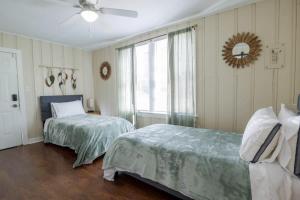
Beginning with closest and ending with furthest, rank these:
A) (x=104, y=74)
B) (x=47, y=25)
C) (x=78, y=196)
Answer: (x=78, y=196) → (x=47, y=25) → (x=104, y=74)

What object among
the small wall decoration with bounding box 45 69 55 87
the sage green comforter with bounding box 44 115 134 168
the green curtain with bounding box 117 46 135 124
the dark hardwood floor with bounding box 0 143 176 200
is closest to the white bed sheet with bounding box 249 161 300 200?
the dark hardwood floor with bounding box 0 143 176 200

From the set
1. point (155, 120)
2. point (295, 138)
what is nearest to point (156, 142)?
point (295, 138)

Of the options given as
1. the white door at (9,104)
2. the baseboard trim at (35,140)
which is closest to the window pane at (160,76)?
the baseboard trim at (35,140)

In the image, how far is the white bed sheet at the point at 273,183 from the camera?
118 centimetres

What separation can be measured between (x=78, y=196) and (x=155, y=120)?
2113mm

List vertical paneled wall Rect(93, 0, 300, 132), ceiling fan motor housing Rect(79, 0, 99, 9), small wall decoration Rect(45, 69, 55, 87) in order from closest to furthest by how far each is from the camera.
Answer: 1. ceiling fan motor housing Rect(79, 0, 99, 9)
2. vertical paneled wall Rect(93, 0, 300, 132)
3. small wall decoration Rect(45, 69, 55, 87)

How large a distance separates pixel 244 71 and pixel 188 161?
175cm

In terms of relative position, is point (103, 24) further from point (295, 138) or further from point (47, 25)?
point (295, 138)

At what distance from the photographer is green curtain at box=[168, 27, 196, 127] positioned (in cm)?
299

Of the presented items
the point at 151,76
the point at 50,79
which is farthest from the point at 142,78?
the point at 50,79

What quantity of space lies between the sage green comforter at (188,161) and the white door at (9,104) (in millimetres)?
2702

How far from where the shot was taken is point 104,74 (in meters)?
4.64

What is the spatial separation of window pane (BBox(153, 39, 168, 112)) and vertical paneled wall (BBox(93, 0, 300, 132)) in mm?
359

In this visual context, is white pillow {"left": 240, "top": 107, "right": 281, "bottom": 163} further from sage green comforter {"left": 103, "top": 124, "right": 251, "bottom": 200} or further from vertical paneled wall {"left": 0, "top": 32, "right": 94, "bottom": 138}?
vertical paneled wall {"left": 0, "top": 32, "right": 94, "bottom": 138}
